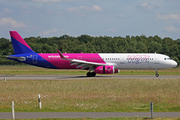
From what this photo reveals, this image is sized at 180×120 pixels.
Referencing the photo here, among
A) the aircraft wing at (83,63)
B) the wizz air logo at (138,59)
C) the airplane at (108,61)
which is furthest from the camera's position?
the wizz air logo at (138,59)

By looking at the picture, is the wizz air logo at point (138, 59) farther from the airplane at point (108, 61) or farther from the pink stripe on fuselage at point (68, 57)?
the pink stripe on fuselage at point (68, 57)

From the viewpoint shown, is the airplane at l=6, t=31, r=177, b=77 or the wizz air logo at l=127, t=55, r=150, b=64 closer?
the airplane at l=6, t=31, r=177, b=77

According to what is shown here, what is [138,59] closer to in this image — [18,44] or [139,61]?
[139,61]

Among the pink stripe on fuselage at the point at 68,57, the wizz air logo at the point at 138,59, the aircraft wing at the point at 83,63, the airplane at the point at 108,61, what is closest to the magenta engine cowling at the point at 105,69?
the airplane at the point at 108,61

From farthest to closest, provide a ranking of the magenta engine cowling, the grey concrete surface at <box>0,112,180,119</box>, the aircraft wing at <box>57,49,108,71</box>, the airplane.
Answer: the airplane < the aircraft wing at <box>57,49,108,71</box> < the magenta engine cowling < the grey concrete surface at <box>0,112,180,119</box>

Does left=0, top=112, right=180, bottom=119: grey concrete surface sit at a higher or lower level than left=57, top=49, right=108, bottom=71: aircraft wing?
lower

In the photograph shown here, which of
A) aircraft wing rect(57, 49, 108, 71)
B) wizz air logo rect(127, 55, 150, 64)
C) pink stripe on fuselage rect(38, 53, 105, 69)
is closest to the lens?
aircraft wing rect(57, 49, 108, 71)

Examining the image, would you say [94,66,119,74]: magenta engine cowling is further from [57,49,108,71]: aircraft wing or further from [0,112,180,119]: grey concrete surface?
[0,112,180,119]: grey concrete surface

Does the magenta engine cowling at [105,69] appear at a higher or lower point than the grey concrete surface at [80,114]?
higher

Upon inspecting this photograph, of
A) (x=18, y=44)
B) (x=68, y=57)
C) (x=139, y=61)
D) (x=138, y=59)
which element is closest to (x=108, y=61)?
(x=138, y=59)

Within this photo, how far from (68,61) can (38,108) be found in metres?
25.8

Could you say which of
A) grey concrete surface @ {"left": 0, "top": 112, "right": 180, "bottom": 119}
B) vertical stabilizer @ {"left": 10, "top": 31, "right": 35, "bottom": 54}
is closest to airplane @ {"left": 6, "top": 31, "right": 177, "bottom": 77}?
vertical stabilizer @ {"left": 10, "top": 31, "right": 35, "bottom": 54}


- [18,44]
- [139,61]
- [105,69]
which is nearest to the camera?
[105,69]

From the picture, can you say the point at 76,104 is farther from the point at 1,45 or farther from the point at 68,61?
the point at 1,45
